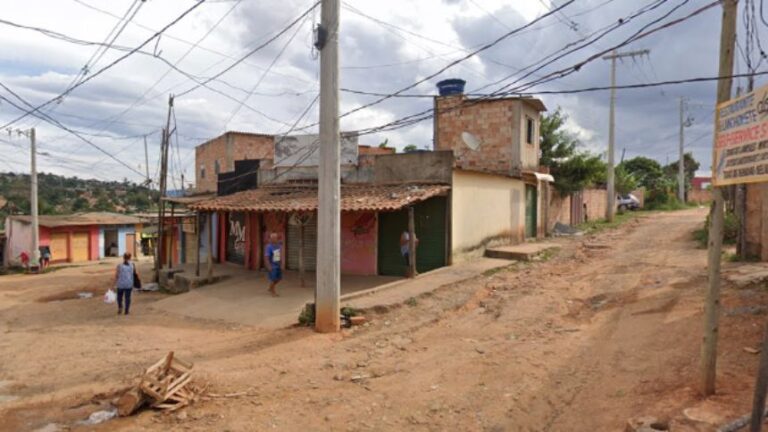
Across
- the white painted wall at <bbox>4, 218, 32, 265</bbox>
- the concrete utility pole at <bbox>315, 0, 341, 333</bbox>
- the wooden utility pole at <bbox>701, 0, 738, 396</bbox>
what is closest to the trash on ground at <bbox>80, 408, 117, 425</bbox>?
the concrete utility pole at <bbox>315, 0, 341, 333</bbox>

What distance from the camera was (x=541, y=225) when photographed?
23922 mm

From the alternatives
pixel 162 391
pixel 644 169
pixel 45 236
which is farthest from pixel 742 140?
pixel 644 169

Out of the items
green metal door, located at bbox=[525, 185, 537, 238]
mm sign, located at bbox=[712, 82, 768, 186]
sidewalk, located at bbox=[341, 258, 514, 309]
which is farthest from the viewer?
green metal door, located at bbox=[525, 185, 537, 238]

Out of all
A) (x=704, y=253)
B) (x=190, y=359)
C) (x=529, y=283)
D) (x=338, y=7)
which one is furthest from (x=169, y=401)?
(x=704, y=253)

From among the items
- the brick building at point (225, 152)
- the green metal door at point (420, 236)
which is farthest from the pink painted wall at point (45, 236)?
the green metal door at point (420, 236)

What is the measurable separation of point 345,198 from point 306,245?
9.42 ft

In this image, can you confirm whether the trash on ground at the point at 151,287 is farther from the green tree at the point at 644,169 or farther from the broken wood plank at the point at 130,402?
the green tree at the point at 644,169

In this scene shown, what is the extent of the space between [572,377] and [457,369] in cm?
150

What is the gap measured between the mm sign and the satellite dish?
1564 cm

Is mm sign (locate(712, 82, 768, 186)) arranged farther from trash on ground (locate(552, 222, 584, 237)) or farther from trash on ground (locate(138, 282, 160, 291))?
trash on ground (locate(552, 222, 584, 237))

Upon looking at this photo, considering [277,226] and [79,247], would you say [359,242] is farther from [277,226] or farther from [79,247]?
[79,247]

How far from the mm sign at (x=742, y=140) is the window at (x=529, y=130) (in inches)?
671

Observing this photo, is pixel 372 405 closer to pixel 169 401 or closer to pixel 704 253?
pixel 169 401

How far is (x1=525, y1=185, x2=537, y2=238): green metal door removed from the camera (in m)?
21.9
